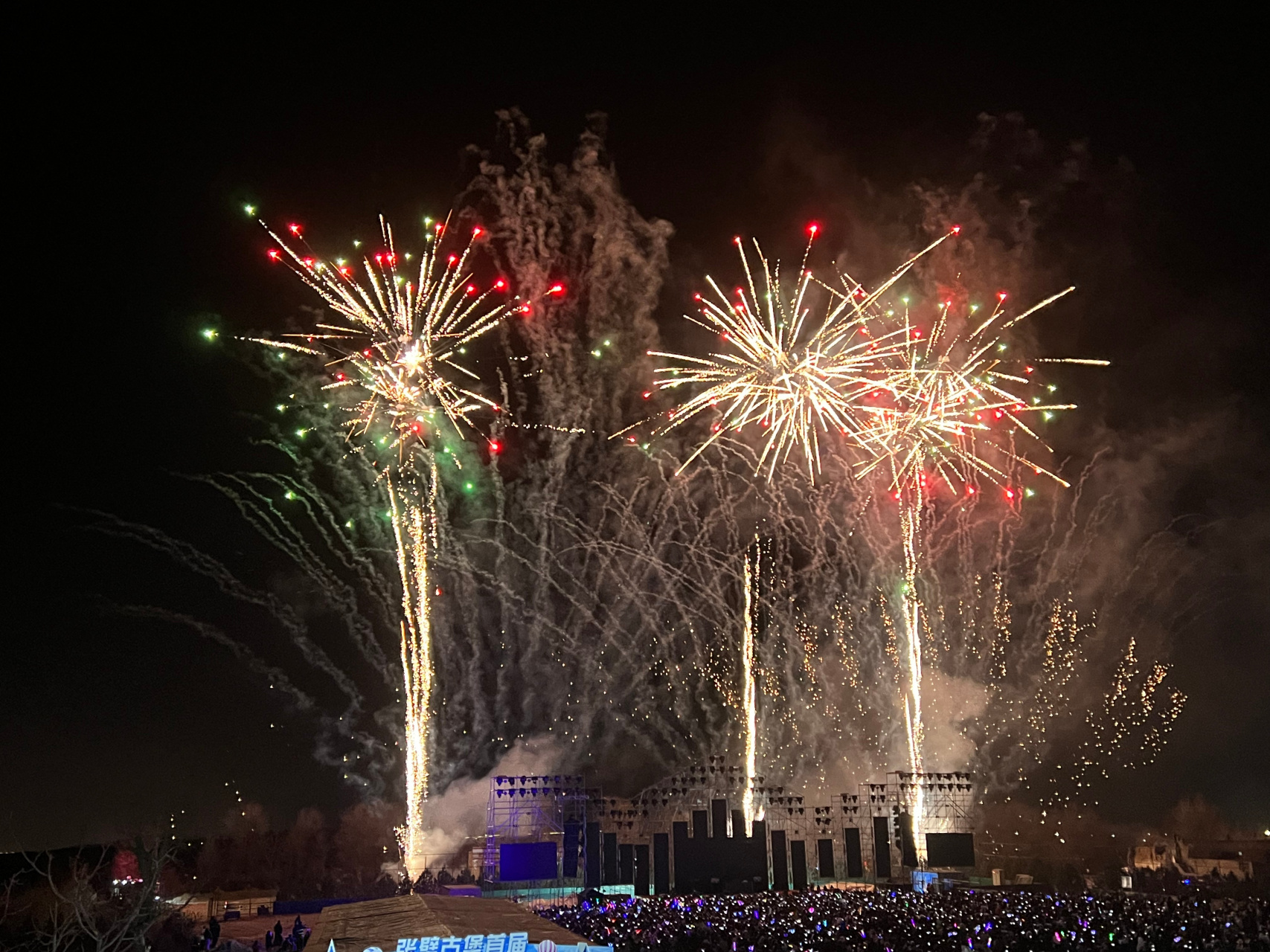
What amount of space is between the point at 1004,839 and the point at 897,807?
28363 millimetres

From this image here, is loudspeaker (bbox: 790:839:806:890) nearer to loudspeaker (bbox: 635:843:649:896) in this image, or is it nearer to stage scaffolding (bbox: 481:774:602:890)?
loudspeaker (bbox: 635:843:649:896)

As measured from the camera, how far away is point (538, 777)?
3497 centimetres

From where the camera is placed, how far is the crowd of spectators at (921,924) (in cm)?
1606

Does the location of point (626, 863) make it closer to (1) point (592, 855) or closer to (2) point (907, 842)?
(1) point (592, 855)

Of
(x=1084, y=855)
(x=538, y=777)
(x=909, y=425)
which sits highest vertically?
(x=909, y=425)

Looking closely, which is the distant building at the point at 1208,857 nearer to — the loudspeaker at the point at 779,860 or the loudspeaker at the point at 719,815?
the loudspeaker at the point at 779,860

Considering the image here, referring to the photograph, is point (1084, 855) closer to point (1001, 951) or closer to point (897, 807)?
point (897, 807)

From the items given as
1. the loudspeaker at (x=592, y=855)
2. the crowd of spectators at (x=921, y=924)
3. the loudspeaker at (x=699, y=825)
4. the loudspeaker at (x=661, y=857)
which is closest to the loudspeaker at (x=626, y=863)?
the loudspeaker at (x=661, y=857)

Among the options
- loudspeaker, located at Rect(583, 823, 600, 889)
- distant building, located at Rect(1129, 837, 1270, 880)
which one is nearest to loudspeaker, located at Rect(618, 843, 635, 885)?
loudspeaker, located at Rect(583, 823, 600, 889)

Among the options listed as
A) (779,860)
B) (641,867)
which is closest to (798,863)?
(779,860)

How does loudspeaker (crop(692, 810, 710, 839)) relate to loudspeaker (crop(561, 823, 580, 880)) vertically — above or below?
above

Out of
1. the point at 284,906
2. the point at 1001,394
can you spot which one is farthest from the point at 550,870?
the point at 1001,394

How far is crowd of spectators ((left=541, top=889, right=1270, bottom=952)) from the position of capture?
632 inches

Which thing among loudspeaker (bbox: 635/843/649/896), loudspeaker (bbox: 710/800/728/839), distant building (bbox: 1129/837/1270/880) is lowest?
distant building (bbox: 1129/837/1270/880)
